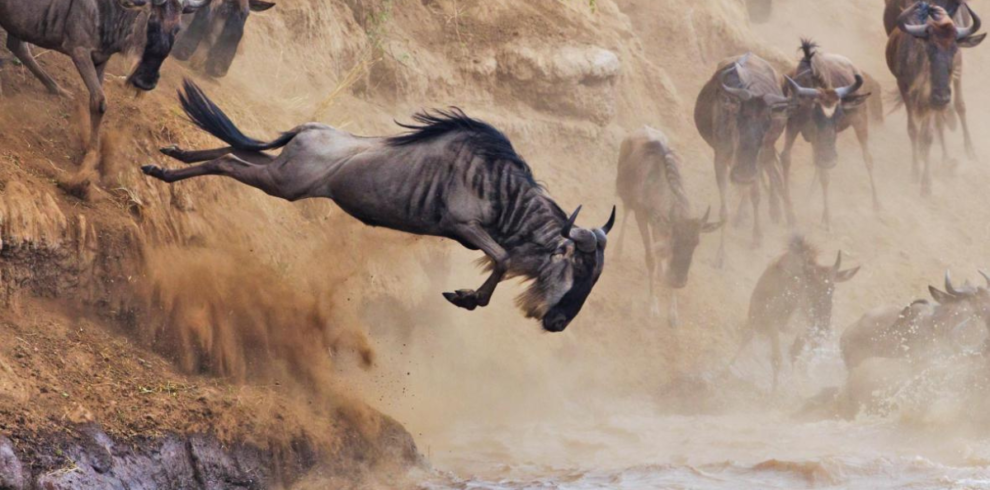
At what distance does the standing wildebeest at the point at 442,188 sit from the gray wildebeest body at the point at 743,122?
7444 millimetres

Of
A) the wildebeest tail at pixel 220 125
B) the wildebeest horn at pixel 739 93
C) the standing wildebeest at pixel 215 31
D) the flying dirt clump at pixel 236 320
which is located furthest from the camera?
the wildebeest horn at pixel 739 93

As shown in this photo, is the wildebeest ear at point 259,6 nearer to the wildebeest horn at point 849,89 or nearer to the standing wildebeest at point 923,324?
the standing wildebeest at point 923,324

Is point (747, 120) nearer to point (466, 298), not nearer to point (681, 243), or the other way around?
point (681, 243)

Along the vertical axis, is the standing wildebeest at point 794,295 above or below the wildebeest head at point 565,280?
below

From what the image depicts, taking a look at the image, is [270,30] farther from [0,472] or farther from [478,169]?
[0,472]

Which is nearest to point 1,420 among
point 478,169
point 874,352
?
point 478,169

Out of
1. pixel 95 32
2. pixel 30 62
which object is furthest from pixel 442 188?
pixel 30 62

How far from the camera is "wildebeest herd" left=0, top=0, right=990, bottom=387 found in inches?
303

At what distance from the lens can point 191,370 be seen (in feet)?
27.3

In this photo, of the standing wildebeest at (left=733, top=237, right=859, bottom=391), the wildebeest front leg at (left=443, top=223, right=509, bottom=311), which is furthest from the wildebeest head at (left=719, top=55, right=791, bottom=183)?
the wildebeest front leg at (left=443, top=223, right=509, bottom=311)

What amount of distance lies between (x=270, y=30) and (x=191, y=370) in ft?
17.5

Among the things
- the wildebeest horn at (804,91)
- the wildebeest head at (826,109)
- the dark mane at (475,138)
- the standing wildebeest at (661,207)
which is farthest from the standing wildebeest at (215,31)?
the wildebeest head at (826,109)

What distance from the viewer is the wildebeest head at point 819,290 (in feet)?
42.7

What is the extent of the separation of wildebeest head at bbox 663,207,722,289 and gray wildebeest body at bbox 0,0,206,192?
656 cm
